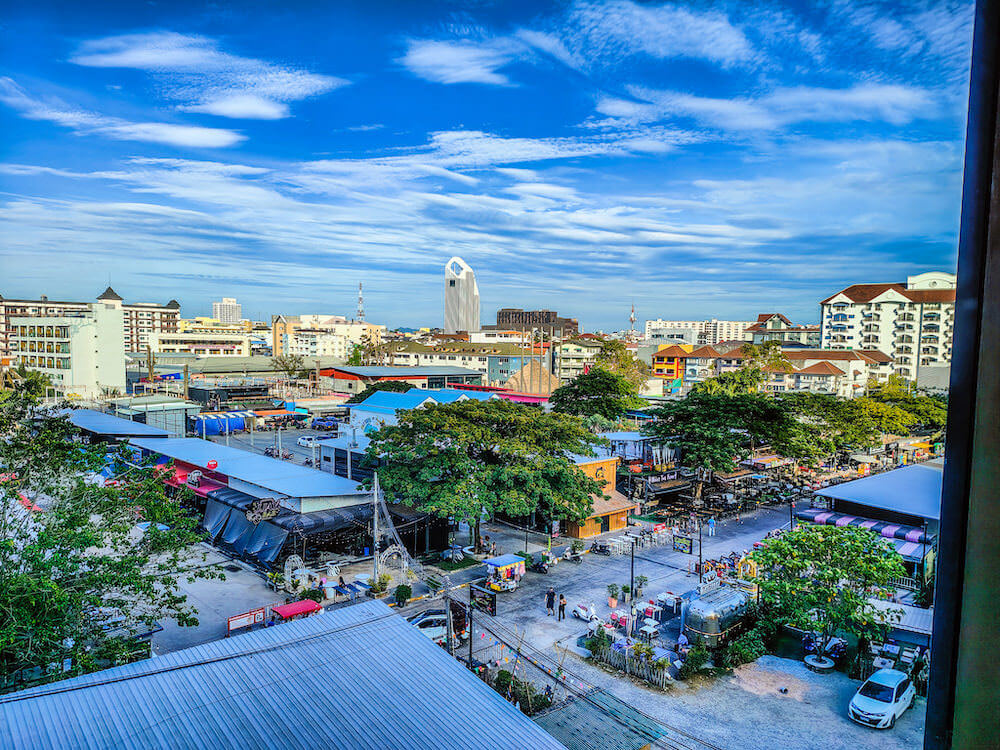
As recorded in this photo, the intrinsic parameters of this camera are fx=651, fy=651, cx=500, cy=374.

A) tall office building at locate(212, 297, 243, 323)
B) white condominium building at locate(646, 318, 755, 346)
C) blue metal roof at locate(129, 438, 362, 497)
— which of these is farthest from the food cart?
tall office building at locate(212, 297, 243, 323)

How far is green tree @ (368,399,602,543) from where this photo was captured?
13211mm

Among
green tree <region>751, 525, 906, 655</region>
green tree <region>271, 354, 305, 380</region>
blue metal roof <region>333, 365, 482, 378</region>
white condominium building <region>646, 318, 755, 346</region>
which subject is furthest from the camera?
white condominium building <region>646, 318, 755, 346</region>

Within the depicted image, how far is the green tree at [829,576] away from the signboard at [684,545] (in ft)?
14.6

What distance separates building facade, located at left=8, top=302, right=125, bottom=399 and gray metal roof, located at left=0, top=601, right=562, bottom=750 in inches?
1454

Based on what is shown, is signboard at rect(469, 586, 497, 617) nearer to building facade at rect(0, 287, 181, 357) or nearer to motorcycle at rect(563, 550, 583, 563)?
motorcycle at rect(563, 550, 583, 563)

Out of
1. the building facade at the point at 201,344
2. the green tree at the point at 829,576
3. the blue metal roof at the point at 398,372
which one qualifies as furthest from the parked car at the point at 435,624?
the building facade at the point at 201,344

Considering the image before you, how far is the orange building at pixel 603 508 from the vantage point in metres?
15.7

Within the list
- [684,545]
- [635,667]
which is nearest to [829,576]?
[635,667]

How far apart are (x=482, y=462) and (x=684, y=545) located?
5.05m

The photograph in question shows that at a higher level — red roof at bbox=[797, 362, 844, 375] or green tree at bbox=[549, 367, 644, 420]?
red roof at bbox=[797, 362, 844, 375]

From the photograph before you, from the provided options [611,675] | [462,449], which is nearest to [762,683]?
[611,675]

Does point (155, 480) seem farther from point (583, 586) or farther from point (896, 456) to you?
point (896, 456)

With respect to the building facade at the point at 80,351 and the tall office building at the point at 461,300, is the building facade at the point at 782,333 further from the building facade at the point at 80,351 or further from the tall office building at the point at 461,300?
the tall office building at the point at 461,300

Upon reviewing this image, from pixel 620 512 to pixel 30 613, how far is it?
12.6 meters
